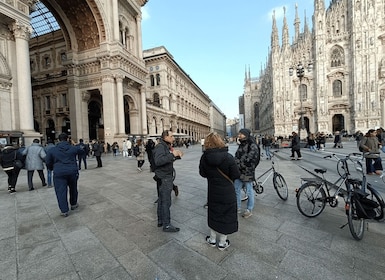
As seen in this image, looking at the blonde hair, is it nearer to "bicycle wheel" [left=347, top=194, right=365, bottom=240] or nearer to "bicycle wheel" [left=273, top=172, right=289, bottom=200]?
"bicycle wheel" [left=347, top=194, right=365, bottom=240]

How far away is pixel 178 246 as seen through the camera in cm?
289

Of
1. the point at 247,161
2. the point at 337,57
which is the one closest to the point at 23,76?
the point at 247,161

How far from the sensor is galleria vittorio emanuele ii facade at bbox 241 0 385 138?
116ft

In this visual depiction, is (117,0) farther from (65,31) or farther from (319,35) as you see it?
(319,35)

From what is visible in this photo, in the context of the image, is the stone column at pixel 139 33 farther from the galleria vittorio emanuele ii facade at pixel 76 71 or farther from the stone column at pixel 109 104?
the stone column at pixel 109 104

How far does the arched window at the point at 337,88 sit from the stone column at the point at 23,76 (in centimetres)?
4861

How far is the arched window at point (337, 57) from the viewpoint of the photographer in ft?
128

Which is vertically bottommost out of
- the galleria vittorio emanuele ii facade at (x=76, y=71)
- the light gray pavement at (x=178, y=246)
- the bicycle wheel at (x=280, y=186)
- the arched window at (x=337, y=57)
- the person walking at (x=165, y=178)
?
the light gray pavement at (x=178, y=246)

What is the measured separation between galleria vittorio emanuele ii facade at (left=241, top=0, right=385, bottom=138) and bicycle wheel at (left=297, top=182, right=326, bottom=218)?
30542mm

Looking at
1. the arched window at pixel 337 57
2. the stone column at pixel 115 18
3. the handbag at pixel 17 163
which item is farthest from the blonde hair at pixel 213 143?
the arched window at pixel 337 57

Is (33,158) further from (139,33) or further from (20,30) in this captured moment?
(139,33)

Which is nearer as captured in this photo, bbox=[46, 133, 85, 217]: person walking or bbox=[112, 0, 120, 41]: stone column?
bbox=[46, 133, 85, 217]: person walking

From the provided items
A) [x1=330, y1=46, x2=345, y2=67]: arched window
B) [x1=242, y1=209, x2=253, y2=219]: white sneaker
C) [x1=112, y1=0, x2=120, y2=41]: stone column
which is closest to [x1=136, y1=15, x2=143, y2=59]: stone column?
[x1=112, y1=0, x2=120, y2=41]: stone column

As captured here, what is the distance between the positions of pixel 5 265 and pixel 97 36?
Result: 84.2 feet
